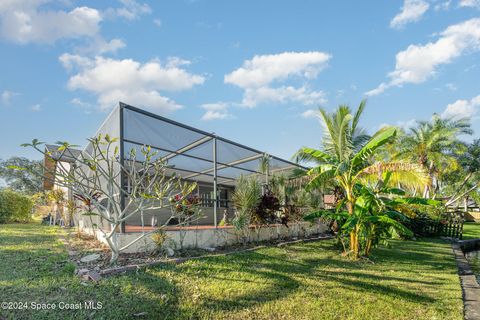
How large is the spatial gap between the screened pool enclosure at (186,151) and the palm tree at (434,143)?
57.7 ft

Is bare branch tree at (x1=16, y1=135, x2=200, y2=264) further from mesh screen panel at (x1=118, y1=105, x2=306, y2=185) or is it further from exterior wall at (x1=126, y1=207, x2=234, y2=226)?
exterior wall at (x1=126, y1=207, x2=234, y2=226)

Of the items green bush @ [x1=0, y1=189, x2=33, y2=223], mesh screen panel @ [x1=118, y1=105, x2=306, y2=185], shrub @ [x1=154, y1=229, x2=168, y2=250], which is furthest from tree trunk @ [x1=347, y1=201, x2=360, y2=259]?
green bush @ [x1=0, y1=189, x2=33, y2=223]

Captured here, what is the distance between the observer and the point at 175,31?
26.6ft

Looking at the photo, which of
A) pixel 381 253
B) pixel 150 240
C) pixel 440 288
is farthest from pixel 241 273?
pixel 381 253

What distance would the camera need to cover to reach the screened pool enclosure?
7102 millimetres

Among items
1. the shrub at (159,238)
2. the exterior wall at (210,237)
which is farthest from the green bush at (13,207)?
the shrub at (159,238)

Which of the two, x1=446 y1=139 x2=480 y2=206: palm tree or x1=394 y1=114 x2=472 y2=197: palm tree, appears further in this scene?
x1=446 y1=139 x2=480 y2=206: palm tree

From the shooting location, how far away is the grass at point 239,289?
416 cm

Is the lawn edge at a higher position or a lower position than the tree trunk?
lower

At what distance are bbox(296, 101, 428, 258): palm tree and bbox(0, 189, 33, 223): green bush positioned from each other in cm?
1859

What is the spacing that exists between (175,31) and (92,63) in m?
3.19

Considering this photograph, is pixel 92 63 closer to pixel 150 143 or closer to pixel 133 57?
pixel 133 57

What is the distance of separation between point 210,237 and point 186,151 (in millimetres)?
3075

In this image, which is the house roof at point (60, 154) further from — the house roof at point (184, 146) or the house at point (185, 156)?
the house roof at point (184, 146)
